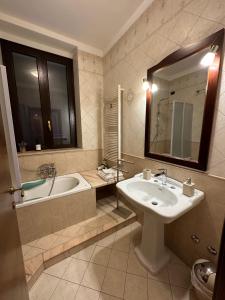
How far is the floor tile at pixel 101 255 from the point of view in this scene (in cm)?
139

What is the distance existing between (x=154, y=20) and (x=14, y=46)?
1.99m

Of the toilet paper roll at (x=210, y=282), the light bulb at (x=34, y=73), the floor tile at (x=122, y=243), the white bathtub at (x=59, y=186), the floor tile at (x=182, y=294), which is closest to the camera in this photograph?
the toilet paper roll at (x=210, y=282)

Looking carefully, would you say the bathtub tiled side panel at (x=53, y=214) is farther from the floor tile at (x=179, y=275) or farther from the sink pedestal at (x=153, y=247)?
the floor tile at (x=179, y=275)

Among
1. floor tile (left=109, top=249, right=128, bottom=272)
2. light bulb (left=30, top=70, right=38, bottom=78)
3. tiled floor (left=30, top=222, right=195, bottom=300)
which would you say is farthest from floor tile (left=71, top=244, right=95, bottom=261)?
light bulb (left=30, top=70, right=38, bottom=78)

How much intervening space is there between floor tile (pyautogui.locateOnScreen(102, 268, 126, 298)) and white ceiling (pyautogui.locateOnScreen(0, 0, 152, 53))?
2.78 meters

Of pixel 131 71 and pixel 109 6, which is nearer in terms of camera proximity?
pixel 109 6

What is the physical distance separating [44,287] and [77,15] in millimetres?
2902

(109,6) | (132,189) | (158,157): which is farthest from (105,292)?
(109,6)

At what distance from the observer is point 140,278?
1249mm

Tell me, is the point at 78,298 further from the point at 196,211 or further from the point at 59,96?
the point at 59,96

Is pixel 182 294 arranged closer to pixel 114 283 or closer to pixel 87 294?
pixel 114 283

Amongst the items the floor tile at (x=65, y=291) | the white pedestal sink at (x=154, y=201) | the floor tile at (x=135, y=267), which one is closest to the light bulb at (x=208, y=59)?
the white pedestal sink at (x=154, y=201)

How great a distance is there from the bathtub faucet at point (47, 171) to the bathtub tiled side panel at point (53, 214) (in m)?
0.67

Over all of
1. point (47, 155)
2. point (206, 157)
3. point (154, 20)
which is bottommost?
point (47, 155)
